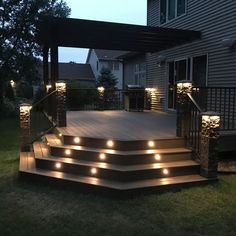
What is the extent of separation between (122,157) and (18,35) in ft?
43.3

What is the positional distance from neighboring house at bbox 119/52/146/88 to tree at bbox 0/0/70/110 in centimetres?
472

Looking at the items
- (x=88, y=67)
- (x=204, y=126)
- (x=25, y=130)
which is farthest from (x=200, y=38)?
(x=88, y=67)

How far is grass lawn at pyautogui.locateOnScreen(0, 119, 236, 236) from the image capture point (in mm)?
3793

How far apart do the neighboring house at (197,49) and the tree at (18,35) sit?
627 centimetres

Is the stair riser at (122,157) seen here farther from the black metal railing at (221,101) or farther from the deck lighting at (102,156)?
the black metal railing at (221,101)

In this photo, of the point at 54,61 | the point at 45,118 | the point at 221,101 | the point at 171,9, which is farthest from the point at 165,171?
the point at 171,9

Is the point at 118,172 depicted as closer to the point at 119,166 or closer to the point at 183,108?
the point at 119,166

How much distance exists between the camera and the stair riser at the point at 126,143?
5704mm

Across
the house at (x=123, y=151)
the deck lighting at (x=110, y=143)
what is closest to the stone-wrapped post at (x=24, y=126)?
the house at (x=123, y=151)

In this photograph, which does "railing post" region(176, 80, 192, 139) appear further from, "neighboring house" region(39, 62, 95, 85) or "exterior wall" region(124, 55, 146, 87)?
"neighboring house" region(39, 62, 95, 85)

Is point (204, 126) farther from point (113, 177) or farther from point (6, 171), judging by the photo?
point (6, 171)

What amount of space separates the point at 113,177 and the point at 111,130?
76.6 inches

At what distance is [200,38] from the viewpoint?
9680mm

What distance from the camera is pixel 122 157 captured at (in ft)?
17.7
